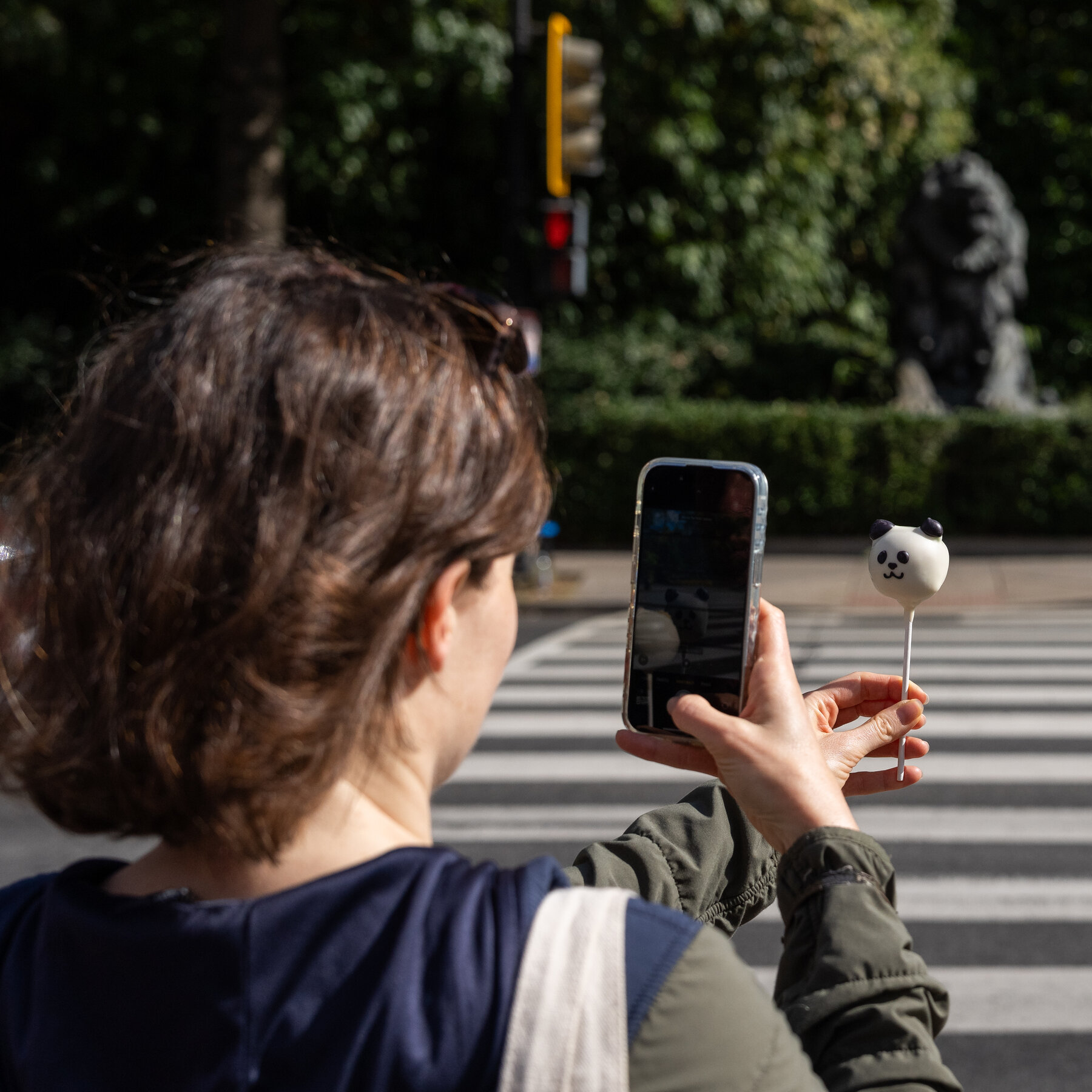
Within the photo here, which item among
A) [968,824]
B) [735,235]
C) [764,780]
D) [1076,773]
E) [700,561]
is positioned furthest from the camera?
[735,235]

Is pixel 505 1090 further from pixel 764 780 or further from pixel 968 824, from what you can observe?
pixel 968 824

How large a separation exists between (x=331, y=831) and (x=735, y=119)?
20147 mm

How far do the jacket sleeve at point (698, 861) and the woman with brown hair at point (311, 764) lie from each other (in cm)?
33

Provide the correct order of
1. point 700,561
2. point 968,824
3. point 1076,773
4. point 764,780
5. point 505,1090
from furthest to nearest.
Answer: point 1076,773 → point 968,824 → point 700,561 → point 764,780 → point 505,1090

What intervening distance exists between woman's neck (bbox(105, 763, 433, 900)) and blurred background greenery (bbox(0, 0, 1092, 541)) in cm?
1501

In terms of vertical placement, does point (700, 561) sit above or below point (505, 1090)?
above

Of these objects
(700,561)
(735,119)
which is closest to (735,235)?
(735,119)

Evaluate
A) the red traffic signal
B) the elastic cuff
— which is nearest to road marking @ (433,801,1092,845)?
the elastic cuff

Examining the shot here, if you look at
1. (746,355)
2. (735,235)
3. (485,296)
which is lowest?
(746,355)

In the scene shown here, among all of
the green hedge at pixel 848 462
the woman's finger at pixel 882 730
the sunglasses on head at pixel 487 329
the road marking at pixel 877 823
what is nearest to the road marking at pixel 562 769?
the road marking at pixel 877 823

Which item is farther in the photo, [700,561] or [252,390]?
[700,561]

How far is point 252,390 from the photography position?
3.34 ft

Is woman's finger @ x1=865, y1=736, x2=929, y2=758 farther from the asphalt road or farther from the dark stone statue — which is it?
the dark stone statue

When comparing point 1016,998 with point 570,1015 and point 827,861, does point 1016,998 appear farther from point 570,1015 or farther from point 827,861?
point 570,1015
